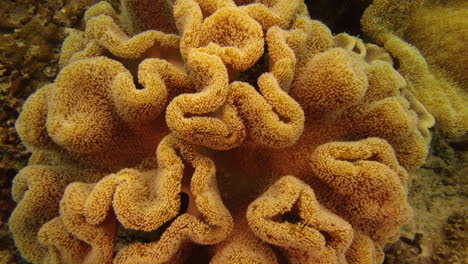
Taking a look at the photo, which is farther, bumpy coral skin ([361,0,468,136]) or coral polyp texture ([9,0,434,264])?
bumpy coral skin ([361,0,468,136])

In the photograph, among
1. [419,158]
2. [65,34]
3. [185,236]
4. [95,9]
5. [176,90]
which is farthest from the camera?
[65,34]

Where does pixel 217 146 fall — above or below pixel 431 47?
below

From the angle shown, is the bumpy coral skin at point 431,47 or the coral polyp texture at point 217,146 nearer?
the coral polyp texture at point 217,146

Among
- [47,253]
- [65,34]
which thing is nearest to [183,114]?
[47,253]

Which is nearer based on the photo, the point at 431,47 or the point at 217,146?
the point at 217,146

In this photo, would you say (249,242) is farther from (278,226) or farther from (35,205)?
(35,205)
